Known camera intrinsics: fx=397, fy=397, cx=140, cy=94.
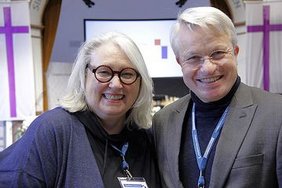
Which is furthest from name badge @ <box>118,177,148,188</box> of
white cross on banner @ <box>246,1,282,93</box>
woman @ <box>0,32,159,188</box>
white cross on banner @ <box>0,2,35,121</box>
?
white cross on banner @ <box>0,2,35,121</box>

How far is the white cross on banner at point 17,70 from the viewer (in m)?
5.85

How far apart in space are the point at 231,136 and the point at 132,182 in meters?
0.44

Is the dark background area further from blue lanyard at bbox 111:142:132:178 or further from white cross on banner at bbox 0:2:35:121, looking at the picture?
blue lanyard at bbox 111:142:132:178

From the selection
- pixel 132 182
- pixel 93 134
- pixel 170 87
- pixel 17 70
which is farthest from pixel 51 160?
pixel 170 87

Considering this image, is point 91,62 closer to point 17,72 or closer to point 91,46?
point 91,46

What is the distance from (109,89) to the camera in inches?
62.9

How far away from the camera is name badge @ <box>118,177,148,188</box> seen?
5.16ft

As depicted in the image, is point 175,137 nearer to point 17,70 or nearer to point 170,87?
point 17,70

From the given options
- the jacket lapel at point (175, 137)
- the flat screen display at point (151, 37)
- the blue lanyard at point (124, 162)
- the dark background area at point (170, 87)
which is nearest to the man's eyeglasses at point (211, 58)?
the jacket lapel at point (175, 137)

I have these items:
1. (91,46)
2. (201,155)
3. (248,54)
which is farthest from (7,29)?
(201,155)

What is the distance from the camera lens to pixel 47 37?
6699 mm

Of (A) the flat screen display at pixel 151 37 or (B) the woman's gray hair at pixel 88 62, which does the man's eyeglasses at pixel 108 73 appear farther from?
(A) the flat screen display at pixel 151 37

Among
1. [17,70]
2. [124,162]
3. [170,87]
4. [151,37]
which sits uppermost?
[151,37]

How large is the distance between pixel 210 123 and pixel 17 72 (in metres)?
4.88
